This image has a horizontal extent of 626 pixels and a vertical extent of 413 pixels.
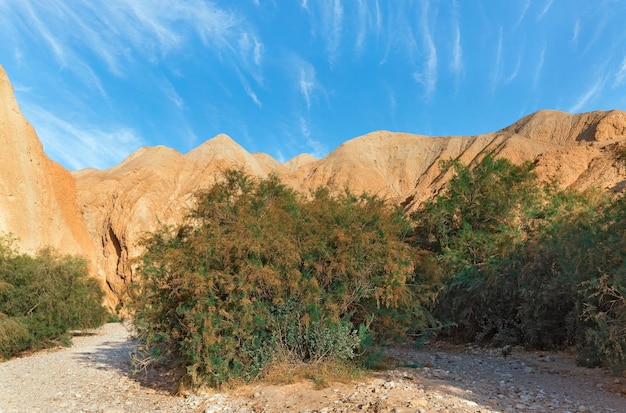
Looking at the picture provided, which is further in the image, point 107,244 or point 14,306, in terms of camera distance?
point 107,244

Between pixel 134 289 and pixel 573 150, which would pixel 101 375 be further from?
pixel 573 150

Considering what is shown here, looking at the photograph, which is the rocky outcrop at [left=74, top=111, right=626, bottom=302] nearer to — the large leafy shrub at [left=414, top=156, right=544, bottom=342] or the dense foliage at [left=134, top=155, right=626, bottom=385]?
the large leafy shrub at [left=414, top=156, right=544, bottom=342]

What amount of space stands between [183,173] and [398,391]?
48102 millimetres

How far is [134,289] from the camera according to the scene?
32.4ft

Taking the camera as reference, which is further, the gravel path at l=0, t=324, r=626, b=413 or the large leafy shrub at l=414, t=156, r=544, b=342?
the large leafy shrub at l=414, t=156, r=544, b=342

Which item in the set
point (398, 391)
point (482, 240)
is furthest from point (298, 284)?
point (482, 240)

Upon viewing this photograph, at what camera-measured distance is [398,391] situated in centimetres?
739

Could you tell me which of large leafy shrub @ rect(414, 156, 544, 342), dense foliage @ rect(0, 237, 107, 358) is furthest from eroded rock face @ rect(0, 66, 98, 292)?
large leafy shrub @ rect(414, 156, 544, 342)

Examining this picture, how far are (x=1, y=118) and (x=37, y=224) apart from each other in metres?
7.94

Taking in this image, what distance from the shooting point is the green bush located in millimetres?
8578

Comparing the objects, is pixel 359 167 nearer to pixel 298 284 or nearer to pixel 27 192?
pixel 27 192

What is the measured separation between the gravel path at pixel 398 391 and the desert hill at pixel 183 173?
8910 mm

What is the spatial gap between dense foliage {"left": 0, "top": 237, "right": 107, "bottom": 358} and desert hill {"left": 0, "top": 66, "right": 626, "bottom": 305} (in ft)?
9.21

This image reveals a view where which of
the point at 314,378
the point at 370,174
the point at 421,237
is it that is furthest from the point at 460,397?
the point at 370,174
